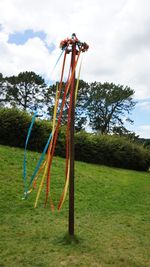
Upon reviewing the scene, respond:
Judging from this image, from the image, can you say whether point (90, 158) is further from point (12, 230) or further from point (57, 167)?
point (12, 230)

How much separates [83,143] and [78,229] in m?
13.1

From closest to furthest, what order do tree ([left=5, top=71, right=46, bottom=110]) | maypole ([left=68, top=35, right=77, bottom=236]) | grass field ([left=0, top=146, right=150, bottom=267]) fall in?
grass field ([left=0, top=146, right=150, bottom=267]) < maypole ([left=68, top=35, right=77, bottom=236]) < tree ([left=5, top=71, right=46, bottom=110])

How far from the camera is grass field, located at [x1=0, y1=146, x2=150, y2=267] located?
425 centimetres

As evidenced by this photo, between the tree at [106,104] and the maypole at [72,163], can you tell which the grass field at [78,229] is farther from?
the tree at [106,104]

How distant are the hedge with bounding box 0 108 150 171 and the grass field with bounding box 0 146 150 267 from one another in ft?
17.8

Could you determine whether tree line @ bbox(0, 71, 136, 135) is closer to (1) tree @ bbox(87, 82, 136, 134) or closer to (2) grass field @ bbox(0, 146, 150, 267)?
(1) tree @ bbox(87, 82, 136, 134)

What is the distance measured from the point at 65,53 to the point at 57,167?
8016mm

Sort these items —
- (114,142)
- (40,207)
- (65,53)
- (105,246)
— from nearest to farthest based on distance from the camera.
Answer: (105,246)
(65,53)
(40,207)
(114,142)

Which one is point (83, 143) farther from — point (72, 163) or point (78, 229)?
point (72, 163)

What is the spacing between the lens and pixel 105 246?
485 cm

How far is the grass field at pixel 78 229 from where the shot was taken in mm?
4250

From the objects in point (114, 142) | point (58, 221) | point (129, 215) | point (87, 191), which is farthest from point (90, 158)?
point (58, 221)

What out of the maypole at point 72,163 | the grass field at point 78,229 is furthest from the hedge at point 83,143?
the maypole at point 72,163

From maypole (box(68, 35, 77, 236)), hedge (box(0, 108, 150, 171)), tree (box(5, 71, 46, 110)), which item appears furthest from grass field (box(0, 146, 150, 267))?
tree (box(5, 71, 46, 110))
